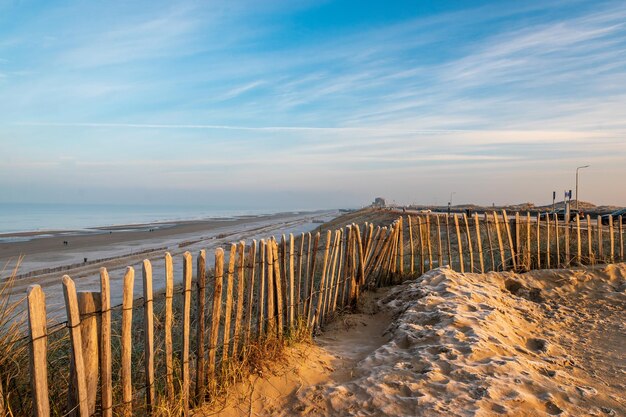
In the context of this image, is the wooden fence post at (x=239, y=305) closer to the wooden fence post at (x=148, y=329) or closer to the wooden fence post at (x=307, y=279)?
the wooden fence post at (x=148, y=329)

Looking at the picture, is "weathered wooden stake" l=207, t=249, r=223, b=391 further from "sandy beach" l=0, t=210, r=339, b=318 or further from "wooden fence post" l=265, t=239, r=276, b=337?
"sandy beach" l=0, t=210, r=339, b=318

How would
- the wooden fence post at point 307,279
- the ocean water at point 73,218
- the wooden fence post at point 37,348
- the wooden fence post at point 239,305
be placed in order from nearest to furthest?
1. the wooden fence post at point 37,348
2. the wooden fence post at point 239,305
3. the wooden fence post at point 307,279
4. the ocean water at point 73,218

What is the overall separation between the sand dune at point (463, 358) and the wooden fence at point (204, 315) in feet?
1.41

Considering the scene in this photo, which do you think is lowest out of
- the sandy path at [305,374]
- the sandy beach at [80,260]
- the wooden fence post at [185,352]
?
the sandy beach at [80,260]

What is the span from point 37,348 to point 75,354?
10.0 inches

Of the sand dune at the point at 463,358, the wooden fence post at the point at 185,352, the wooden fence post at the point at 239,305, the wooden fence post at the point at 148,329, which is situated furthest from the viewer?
the wooden fence post at the point at 239,305

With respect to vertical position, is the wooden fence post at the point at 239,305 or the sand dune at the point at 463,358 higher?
the wooden fence post at the point at 239,305

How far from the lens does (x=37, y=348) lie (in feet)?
8.91

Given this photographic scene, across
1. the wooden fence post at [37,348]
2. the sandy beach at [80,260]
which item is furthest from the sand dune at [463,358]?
the sandy beach at [80,260]

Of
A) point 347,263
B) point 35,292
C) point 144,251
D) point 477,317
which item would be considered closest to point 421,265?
point 347,263

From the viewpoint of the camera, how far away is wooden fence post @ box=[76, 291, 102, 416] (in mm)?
3027

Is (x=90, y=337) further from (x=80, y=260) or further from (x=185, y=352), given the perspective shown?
(x=80, y=260)

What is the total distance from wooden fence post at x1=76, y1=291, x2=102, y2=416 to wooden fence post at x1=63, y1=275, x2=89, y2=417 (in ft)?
0.20

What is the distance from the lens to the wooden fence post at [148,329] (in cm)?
331
